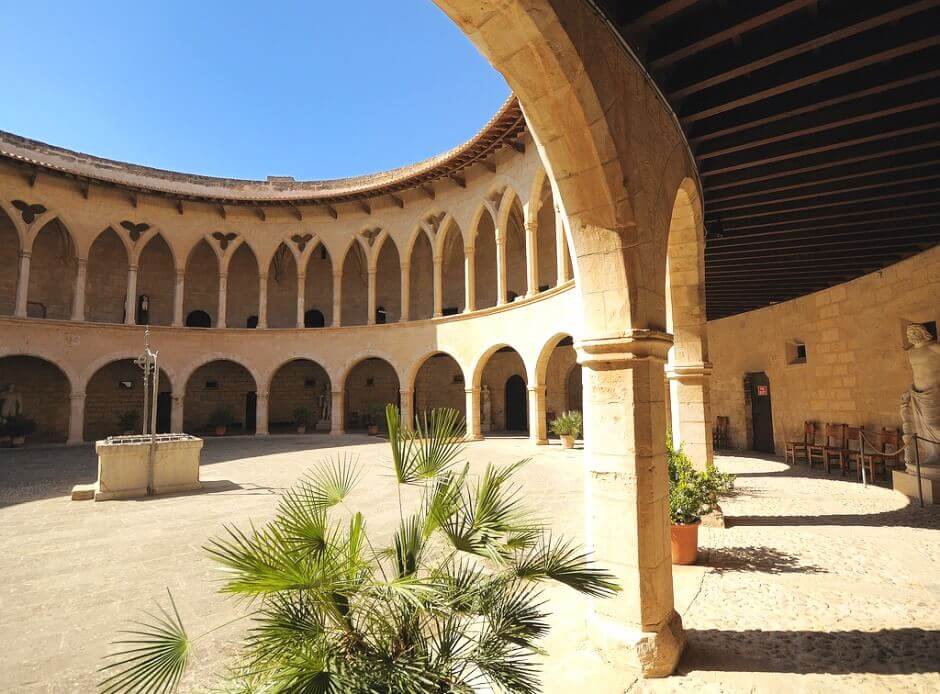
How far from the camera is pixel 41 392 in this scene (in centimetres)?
1897

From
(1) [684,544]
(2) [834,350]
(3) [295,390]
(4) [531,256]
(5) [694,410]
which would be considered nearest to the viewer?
(1) [684,544]

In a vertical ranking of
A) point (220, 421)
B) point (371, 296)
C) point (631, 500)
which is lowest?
point (220, 421)

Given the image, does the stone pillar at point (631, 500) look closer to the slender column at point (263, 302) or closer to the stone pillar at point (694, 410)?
the stone pillar at point (694, 410)

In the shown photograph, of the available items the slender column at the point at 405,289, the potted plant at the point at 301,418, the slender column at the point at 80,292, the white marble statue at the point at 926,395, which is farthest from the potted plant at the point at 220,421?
the white marble statue at the point at 926,395

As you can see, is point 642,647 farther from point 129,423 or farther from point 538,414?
point 129,423

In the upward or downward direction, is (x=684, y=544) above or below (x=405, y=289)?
below

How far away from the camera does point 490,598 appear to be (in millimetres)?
2377

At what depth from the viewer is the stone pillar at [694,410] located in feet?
24.0

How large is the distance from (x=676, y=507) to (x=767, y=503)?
4053 millimetres

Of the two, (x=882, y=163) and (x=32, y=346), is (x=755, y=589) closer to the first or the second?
(x=882, y=163)

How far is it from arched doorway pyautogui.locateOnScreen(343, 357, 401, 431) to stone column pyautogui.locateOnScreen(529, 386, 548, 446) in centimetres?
977

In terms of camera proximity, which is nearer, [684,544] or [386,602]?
[386,602]

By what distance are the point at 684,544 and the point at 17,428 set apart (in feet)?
68.6

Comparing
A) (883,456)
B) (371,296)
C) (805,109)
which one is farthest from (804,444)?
(371,296)
